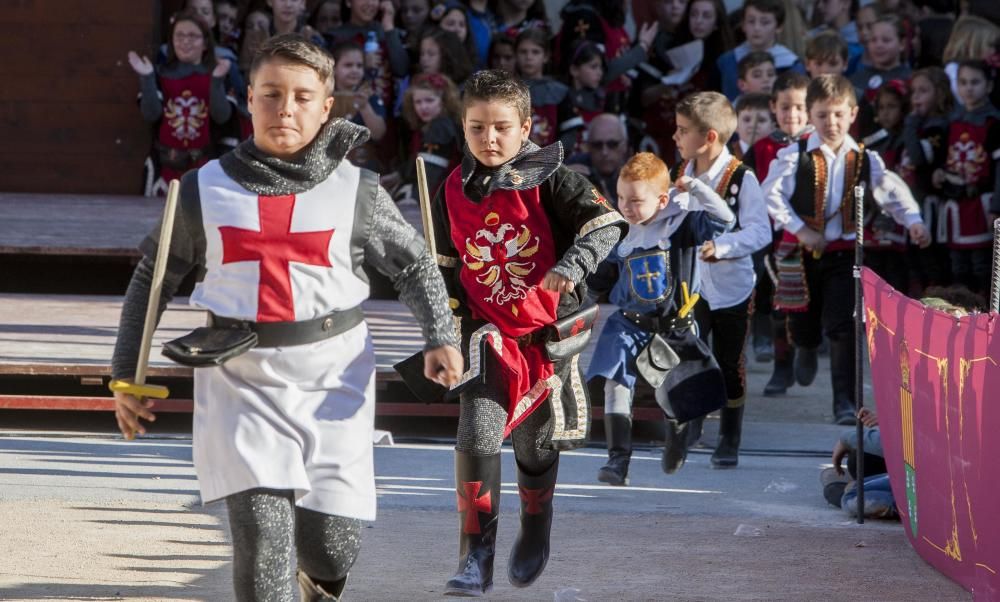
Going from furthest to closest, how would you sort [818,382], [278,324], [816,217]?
1. [818,382]
2. [816,217]
3. [278,324]

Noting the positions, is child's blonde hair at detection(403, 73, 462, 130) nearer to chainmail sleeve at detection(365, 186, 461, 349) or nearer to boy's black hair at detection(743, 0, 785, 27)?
boy's black hair at detection(743, 0, 785, 27)

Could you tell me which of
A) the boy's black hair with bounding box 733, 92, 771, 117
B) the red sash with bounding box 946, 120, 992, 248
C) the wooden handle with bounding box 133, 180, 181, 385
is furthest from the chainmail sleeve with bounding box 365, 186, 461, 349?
the red sash with bounding box 946, 120, 992, 248

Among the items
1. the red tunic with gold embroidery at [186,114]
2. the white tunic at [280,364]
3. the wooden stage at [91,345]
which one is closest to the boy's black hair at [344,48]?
the red tunic with gold embroidery at [186,114]

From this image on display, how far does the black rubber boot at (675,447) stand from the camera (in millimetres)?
6668

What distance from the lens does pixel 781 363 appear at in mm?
9352

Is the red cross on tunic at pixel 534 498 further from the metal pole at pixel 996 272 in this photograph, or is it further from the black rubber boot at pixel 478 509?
the metal pole at pixel 996 272

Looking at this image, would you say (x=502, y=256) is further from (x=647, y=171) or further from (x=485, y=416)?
(x=647, y=171)

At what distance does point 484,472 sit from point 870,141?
593 cm

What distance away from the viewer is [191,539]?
5.58 metres

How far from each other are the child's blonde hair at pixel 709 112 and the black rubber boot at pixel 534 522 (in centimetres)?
224

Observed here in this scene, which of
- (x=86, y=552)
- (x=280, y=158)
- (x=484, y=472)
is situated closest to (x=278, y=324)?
(x=280, y=158)

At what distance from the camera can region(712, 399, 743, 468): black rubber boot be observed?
7.21 metres

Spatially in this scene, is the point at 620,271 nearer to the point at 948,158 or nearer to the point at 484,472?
the point at 484,472

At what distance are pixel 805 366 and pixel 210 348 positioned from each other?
19.3ft
